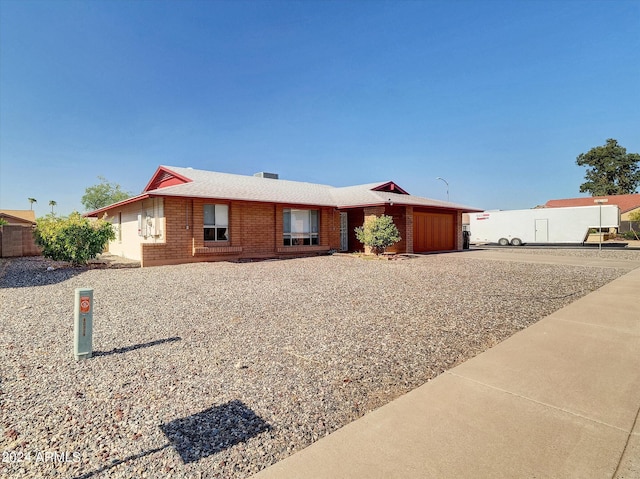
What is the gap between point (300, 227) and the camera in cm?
1856

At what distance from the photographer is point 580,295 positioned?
→ 8234 mm

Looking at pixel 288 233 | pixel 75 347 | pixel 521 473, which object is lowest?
pixel 521 473

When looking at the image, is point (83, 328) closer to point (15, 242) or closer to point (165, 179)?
point (165, 179)

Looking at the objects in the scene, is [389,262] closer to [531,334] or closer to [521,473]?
[531,334]

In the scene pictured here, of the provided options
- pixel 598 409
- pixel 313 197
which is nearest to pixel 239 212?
pixel 313 197

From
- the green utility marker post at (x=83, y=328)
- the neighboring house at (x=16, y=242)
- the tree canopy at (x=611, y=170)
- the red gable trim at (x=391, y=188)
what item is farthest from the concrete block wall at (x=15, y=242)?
the tree canopy at (x=611, y=170)

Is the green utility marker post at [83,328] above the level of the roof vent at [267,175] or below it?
below

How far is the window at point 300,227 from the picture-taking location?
18.1 meters

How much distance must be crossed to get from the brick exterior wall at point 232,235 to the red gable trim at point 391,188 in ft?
15.3

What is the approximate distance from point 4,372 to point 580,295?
11.1 m

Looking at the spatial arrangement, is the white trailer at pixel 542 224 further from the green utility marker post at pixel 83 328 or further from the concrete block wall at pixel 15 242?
the concrete block wall at pixel 15 242

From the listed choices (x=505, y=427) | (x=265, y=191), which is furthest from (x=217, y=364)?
(x=265, y=191)

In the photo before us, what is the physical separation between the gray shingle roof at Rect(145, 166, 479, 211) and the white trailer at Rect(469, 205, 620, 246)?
985 centimetres

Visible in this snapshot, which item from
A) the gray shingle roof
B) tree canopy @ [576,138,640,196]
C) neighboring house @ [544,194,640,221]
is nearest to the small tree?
the gray shingle roof
